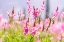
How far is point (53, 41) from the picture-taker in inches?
118

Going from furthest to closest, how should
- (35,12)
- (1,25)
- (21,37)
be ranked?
1. (1,25)
2. (21,37)
3. (35,12)

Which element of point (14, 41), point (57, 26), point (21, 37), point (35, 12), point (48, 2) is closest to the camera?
point (57, 26)

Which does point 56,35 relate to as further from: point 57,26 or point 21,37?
point 21,37

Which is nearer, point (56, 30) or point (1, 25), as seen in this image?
point (56, 30)

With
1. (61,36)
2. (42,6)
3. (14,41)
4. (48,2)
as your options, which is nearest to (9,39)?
(14,41)

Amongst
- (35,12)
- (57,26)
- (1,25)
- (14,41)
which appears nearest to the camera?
(57,26)

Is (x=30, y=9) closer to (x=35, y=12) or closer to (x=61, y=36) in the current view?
(x=35, y=12)

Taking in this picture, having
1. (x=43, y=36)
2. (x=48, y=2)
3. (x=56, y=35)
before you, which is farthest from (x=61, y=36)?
(x=48, y=2)

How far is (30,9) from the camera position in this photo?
3320 mm

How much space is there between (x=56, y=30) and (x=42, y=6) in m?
0.69

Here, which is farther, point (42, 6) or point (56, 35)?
point (42, 6)

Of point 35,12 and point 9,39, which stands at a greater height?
point 35,12

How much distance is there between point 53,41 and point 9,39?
0.64 metres

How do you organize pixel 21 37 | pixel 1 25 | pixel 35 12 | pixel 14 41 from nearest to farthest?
pixel 35 12 < pixel 14 41 < pixel 21 37 < pixel 1 25
